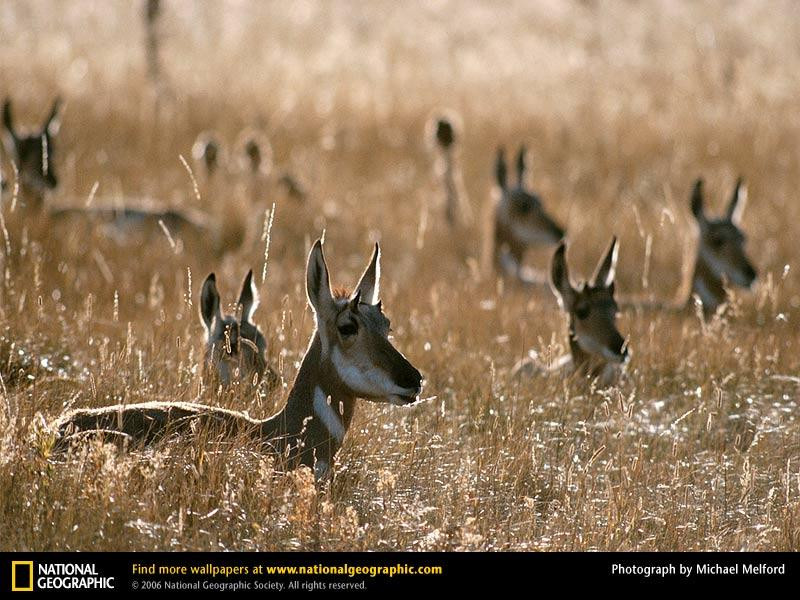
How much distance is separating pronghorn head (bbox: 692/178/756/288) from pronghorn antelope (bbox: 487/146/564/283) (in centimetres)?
180

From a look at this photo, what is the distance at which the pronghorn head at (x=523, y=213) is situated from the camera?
1228 centimetres

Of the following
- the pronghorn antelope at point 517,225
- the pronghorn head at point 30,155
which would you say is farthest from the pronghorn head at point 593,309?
the pronghorn head at point 30,155

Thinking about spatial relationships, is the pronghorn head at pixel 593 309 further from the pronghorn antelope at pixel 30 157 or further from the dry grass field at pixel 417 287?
the pronghorn antelope at pixel 30 157

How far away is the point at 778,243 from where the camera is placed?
13.0 meters

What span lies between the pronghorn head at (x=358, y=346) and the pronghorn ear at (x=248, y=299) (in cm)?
144

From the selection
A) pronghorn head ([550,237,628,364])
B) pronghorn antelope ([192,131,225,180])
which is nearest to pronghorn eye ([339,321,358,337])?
pronghorn head ([550,237,628,364])

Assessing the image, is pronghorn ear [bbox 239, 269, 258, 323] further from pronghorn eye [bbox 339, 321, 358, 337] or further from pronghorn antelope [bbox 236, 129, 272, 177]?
pronghorn antelope [bbox 236, 129, 272, 177]

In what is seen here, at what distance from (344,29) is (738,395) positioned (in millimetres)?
19979

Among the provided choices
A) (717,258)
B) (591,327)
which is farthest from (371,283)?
(717,258)

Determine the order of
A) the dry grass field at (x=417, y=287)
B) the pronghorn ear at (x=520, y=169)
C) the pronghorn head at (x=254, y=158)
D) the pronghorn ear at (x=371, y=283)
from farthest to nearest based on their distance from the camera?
the pronghorn head at (x=254, y=158)
the pronghorn ear at (x=520, y=169)
the pronghorn ear at (x=371, y=283)
the dry grass field at (x=417, y=287)
